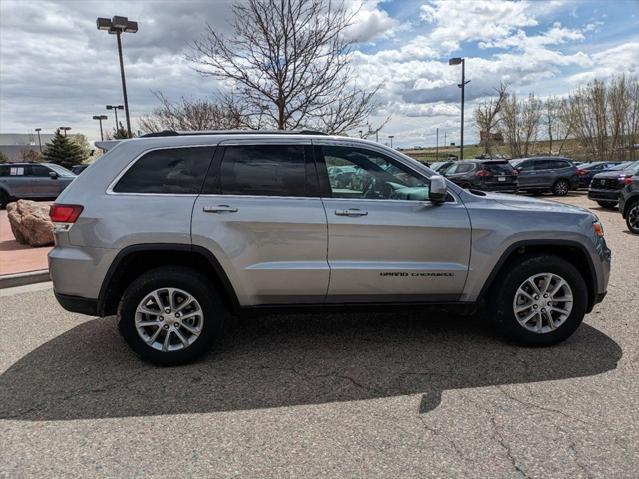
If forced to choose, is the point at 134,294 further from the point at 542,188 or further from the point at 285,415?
the point at 542,188

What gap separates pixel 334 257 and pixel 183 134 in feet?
5.37

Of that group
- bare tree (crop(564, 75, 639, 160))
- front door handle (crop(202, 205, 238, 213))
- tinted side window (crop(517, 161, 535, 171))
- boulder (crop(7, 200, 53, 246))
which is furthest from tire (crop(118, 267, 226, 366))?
bare tree (crop(564, 75, 639, 160))

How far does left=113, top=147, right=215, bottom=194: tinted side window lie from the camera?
383cm

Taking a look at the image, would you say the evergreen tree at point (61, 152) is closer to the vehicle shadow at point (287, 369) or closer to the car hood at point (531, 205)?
the vehicle shadow at point (287, 369)

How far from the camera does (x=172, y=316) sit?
150 inches

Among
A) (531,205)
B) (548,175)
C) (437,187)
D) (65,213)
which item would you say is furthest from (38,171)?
(548,175)

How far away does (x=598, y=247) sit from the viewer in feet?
13.6

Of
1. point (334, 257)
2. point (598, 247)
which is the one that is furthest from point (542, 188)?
point (334, 257)

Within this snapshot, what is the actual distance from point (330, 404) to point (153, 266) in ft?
5.99

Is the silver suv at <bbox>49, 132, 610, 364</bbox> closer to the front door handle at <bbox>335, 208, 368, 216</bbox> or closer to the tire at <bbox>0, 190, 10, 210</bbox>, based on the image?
the front door handle at <bbox>335, 208, 368, 216</bbox>

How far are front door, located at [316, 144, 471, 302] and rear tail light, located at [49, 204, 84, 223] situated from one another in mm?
1918

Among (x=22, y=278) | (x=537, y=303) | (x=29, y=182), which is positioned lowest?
(x=22, y=278)

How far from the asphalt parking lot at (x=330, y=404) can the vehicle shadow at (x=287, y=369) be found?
0.02m

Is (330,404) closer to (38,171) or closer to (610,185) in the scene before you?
(610,185)
